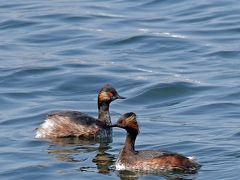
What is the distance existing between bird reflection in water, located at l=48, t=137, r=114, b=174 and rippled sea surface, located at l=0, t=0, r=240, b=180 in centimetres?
2

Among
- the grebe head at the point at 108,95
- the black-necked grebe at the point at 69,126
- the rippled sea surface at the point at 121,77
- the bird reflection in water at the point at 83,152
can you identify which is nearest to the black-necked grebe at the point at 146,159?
the rippled sea surface at the point at 121,77

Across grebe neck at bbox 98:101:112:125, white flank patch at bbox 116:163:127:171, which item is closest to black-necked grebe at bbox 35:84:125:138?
grebe neck at bbox 98:101:112:125

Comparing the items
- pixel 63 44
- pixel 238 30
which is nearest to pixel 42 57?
pixel 63 44

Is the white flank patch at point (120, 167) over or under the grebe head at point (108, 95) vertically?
under

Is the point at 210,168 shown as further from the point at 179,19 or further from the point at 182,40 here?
the point at 179,19

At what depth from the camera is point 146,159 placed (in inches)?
619

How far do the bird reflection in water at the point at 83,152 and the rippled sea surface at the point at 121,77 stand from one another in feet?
0.05

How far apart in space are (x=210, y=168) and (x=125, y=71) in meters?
8.03

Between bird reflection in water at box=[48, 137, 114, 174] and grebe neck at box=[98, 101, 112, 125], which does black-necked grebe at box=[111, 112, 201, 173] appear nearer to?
bird reflection in water at box=[48, 137, 114, 174]

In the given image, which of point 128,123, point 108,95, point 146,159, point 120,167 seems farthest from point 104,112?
point 146,159

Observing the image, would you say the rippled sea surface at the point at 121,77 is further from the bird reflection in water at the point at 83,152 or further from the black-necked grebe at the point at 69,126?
the black-necked grebe at the point at 69,126

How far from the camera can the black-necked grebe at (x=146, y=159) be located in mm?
15555

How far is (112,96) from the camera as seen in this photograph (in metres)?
18.8

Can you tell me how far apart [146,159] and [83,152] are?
1.73 m
